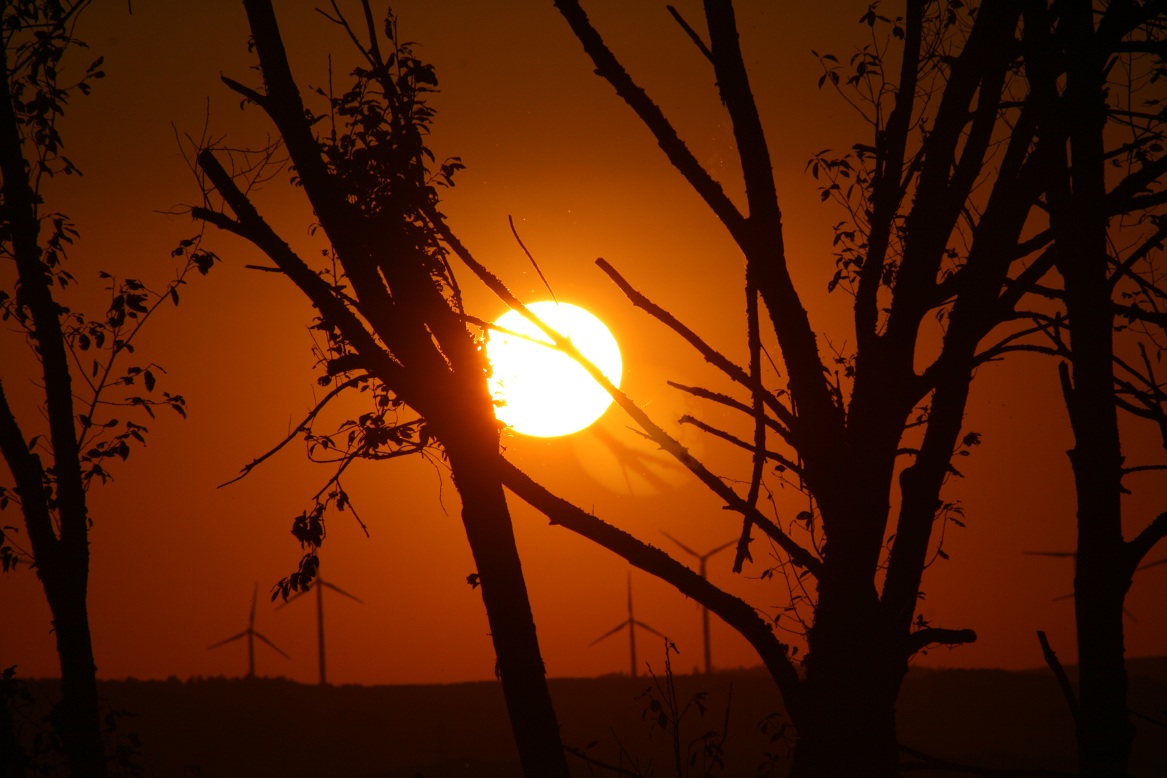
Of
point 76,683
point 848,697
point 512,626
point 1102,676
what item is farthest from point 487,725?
point 848,697

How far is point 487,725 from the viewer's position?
83.8 meters

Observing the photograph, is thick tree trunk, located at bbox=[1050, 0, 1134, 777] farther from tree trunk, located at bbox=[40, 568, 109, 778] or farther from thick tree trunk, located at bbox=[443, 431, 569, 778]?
tree trunk, located at bbox=[40, 568, 109, 778]

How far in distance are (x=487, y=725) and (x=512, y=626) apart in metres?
83.3

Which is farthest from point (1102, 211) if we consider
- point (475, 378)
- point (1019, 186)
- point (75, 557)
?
point (75, 557)

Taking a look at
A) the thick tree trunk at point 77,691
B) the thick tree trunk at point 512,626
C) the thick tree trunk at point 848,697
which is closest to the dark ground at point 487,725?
the thick tree trunk at point 77,691

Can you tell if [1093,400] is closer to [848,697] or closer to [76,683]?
[848,697]

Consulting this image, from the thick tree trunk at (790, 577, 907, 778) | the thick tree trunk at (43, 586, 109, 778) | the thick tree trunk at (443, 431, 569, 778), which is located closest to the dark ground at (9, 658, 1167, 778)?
the thick tree trunk at (43, 586, 109, 778)

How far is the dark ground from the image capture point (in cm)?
6762

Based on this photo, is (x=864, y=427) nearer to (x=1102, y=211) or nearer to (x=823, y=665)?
(x=823, y=665)

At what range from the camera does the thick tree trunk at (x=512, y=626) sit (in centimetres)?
466

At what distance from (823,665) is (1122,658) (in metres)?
1.84

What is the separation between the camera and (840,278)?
10.7 meters

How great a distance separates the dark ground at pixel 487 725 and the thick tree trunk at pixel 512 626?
56.5m

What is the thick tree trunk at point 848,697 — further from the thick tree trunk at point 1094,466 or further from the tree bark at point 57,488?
the tree bark at point 57,488
